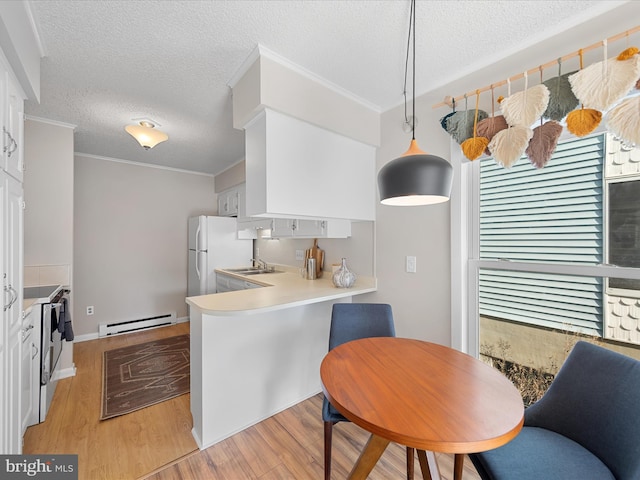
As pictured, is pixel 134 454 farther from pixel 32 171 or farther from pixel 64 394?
pixel 32 171

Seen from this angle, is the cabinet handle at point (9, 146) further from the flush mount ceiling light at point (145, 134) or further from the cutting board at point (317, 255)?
the cutting board at point (317, 255)

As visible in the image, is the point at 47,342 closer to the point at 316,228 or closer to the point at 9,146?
the point at 9,146

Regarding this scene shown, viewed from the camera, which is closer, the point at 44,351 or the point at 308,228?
the point at 44,351

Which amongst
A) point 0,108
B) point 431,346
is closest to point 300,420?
point 431,346

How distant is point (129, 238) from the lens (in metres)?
3.84

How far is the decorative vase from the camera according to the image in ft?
7.63

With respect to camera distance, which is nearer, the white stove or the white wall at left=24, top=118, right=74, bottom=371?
the white stove

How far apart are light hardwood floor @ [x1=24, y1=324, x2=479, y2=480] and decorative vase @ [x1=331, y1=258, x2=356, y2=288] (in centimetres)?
99

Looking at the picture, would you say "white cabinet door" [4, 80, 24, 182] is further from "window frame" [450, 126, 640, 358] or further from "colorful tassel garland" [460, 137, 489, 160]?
"window frame" [450, 126, 640, 358]

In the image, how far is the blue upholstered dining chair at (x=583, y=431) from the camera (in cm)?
93

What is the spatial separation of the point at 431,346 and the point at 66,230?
3.34m

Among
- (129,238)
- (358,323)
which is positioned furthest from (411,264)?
(129,238)

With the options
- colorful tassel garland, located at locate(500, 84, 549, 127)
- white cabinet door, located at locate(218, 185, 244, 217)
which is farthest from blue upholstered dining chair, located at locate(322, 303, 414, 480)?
white cabinet door, located at locate(218, 185, 244, 217)

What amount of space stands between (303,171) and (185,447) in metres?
1.96
